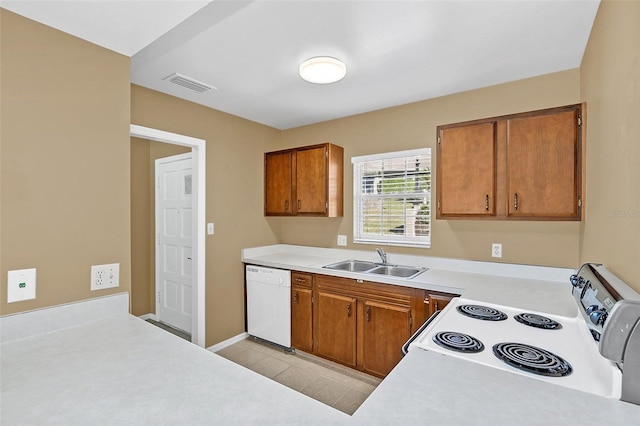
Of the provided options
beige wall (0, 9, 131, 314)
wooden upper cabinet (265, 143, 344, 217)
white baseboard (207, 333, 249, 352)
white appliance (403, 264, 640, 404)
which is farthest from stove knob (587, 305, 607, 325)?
white baseboard (207, 333, 249, 352)

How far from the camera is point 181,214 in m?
3.65

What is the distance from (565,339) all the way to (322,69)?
2.12 metres

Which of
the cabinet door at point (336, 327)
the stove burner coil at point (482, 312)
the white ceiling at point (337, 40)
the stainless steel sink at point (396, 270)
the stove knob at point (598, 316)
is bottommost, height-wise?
the cabinet door at point (336, 327)

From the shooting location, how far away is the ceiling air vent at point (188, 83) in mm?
2479

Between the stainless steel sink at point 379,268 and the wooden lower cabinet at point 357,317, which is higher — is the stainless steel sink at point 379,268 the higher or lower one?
the higher one

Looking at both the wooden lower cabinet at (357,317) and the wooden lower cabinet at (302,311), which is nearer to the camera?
the wooden lower cabinet at (357,317)

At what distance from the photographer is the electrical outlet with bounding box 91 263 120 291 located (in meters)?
1.58

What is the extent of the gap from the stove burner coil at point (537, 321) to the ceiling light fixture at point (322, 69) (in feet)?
6.41

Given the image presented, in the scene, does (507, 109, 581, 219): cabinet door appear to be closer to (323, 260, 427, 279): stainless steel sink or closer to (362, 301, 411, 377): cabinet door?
(323, 260, 427, 279): stainless steel sink

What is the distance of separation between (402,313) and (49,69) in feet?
8.79

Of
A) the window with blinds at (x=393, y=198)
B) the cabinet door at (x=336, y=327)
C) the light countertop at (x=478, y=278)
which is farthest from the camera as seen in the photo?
the window with blinds at (x=393, y=198)

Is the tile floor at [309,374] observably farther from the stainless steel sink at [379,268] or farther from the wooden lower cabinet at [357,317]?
the stainless steel sink at [379,268]

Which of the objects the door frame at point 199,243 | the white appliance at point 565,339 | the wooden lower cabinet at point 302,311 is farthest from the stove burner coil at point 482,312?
the door frame at point 199,243

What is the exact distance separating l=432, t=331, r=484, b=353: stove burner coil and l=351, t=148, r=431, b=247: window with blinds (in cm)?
172
